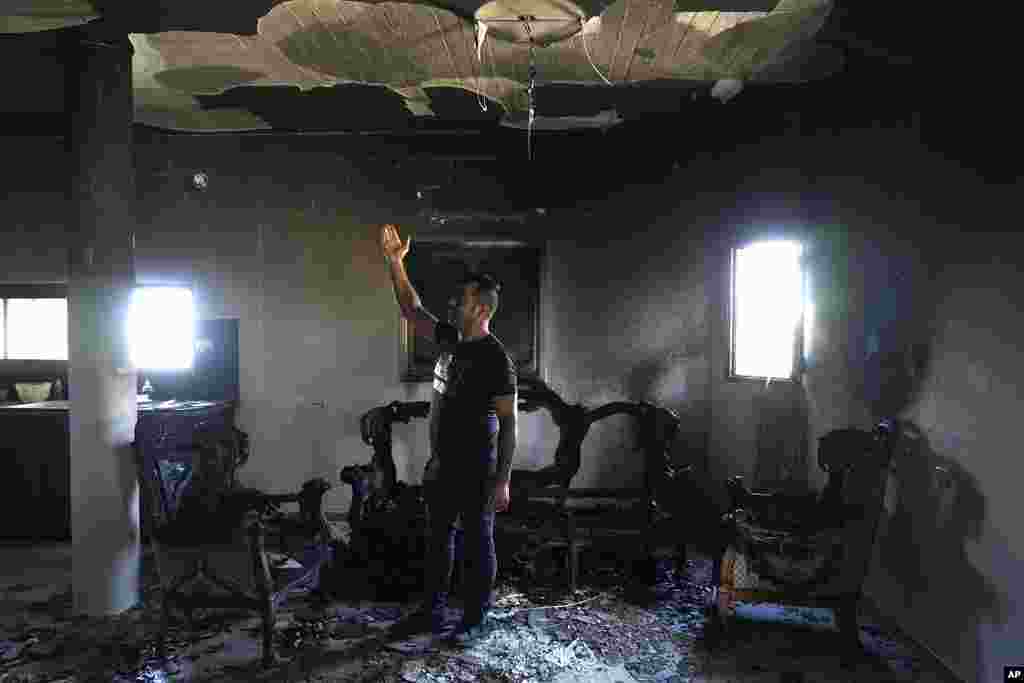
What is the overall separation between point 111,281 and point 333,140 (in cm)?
241

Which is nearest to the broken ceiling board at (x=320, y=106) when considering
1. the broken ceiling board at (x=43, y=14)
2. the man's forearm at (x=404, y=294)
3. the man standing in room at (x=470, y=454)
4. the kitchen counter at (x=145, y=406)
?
the broken ceiling board at (x=43, y=14)

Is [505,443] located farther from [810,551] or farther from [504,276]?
[504,276]

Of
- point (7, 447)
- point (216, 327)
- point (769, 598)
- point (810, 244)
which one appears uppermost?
point (810, 244)

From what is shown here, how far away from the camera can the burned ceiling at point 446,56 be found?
3.23 m

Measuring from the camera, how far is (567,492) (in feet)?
Result: 13.8

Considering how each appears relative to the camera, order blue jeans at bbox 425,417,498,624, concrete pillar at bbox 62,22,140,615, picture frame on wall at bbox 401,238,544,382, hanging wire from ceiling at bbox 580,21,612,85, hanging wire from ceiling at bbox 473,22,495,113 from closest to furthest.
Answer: blue jeans at bbox 425,417,498,624, hanging wire from ceiling at bbox 473,22,495,113, hanging wire from ceiling at bbox 580,21,612,85, concrete pillar at bbox 62,22,140,615, picture frame on wall at bbox 401,238,544,382

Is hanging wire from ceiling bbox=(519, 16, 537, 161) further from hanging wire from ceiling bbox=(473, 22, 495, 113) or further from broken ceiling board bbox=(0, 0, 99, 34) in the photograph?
broken ceiling board bbox=(0, 0, 99, 34)

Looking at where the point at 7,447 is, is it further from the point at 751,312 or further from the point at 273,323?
the point at 751,312

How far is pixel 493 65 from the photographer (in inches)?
156

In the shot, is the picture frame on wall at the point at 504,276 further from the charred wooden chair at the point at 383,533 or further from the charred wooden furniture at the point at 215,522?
the charred wooden furniture at the point at 215,522

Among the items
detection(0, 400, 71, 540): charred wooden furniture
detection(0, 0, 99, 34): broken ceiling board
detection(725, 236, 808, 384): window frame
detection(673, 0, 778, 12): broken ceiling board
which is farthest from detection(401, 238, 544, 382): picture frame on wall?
detection(0, 400, 71, 540): charred wooden furniture

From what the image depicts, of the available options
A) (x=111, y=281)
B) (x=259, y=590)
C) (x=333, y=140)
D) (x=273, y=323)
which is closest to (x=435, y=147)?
(x=333, y=140)

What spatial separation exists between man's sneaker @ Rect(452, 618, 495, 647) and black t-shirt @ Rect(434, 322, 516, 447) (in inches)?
40.0

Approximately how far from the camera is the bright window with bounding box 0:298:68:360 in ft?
18.0
